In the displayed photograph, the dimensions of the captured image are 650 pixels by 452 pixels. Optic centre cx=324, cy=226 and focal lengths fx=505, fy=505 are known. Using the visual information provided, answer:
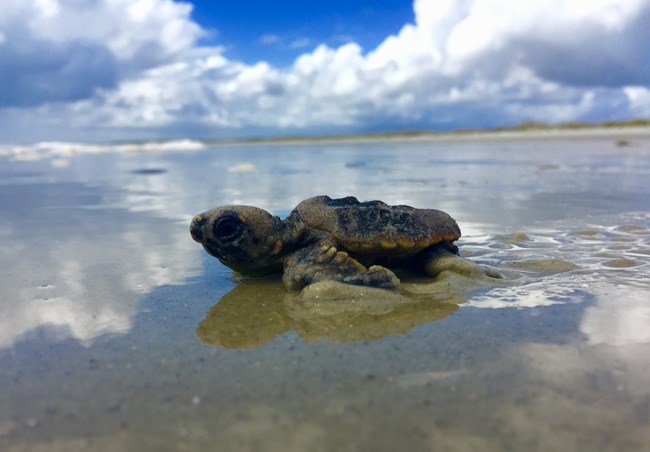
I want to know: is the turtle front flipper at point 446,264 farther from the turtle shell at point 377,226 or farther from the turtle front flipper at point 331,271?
the turtle front flipper at point 331,271

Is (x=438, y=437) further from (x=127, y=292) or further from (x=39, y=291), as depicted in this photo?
(x=39, y=291)

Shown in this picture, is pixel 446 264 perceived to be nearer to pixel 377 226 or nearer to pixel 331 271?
pixel 377 226

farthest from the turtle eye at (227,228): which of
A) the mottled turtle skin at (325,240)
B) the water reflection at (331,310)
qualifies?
the water reflection at (331,310)

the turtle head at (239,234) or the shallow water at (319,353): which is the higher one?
the turtle head at (239,234)

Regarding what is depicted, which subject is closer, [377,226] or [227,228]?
[227,228]

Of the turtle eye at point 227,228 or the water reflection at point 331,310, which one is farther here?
the turtle eye at point 227,228

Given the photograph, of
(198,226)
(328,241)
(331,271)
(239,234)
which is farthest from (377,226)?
(198,226)

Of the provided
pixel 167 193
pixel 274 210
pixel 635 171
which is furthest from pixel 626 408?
pixel 635 171
